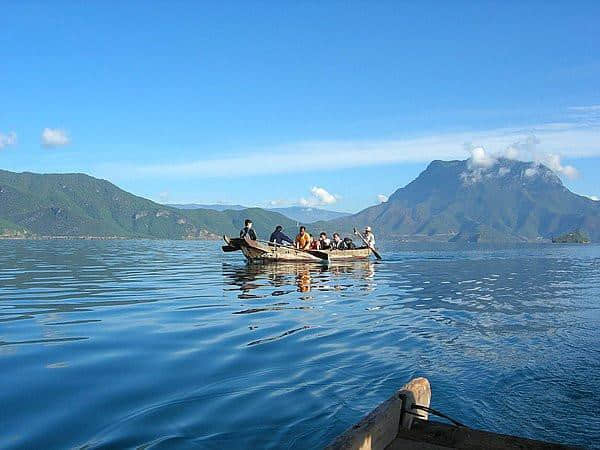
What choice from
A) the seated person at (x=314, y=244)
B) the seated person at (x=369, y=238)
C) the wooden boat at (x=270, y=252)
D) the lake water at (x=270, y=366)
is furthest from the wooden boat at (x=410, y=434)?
the seated person at (x=369, y=238)

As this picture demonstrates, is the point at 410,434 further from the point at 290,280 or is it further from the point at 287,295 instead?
the point at 290,280

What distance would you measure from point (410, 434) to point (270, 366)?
15.2 feet

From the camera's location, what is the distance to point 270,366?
10258mm

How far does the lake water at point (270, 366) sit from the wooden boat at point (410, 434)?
131 centimetres

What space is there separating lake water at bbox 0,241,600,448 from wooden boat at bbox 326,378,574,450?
51.8 inches

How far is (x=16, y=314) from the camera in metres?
15.9

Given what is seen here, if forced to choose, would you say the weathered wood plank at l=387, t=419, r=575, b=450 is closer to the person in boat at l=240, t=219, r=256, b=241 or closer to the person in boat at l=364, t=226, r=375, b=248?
the person in boat at l=240, t=219, r=256, b=241

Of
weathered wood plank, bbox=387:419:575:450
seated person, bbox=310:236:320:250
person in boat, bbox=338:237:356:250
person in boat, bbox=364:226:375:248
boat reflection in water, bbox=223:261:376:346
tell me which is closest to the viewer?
weathered wood plank, bbox=387:419:575:450

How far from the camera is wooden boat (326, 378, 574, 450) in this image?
17.0 feet

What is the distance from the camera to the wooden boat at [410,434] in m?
5.19

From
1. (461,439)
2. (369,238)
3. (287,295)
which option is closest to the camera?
(461,439)

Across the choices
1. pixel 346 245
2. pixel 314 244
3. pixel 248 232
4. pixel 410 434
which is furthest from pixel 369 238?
pixel 410 434

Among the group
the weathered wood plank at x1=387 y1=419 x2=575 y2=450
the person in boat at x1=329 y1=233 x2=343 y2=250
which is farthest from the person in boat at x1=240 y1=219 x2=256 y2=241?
the weathered wood plank at x1=387 y1=419 x2=575 y2=450

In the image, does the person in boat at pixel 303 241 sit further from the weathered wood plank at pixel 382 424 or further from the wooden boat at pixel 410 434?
the wooden boat at pixel 410 434
